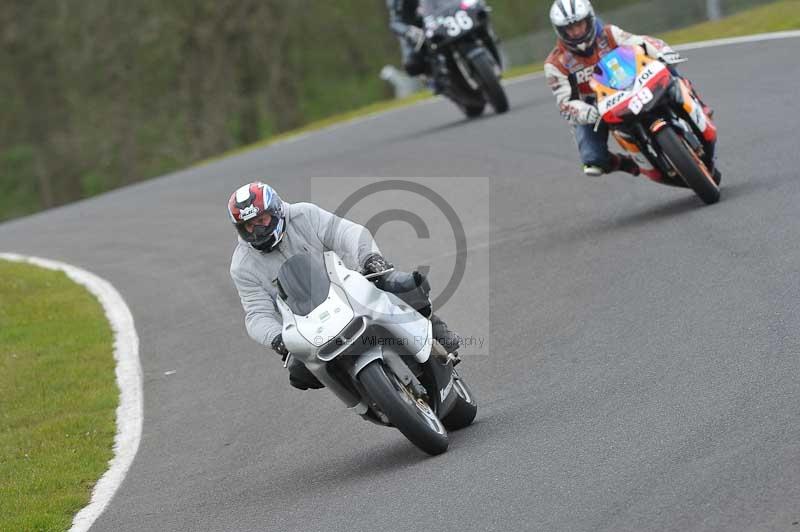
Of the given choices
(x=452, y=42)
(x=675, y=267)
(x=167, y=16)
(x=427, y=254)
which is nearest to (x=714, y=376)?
(x=675, y=267)

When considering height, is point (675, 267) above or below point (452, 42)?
above

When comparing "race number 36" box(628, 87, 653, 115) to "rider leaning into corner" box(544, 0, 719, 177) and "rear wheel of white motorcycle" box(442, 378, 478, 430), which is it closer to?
"rider leaning into corner" box(544, 0, 719, 177)

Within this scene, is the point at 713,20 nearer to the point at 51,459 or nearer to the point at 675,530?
the point at 51,459

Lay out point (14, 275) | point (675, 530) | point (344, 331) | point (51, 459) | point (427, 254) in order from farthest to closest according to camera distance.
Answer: point (14, 275), point (427, 254), point (51, 459), point (344, 331), point (675, 530)

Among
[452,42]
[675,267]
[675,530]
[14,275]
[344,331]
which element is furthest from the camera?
[452,42]

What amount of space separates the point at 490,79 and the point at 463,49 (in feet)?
1.89

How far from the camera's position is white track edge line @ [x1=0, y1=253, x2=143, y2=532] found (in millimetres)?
8453

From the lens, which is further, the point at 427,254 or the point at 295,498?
the point at 427,254

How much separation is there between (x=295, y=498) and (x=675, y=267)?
415 cm

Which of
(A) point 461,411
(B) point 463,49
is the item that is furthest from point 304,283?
(B) point 463,49

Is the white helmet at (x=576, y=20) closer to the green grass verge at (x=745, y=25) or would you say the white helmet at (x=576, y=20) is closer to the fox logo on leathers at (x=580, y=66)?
the fox logo on leathers at (x=580, y=66)

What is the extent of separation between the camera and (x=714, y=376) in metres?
7.65

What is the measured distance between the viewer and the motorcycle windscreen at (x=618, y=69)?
11789 millimetres

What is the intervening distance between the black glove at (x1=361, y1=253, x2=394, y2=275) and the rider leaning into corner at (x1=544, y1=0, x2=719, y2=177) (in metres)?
4.53
